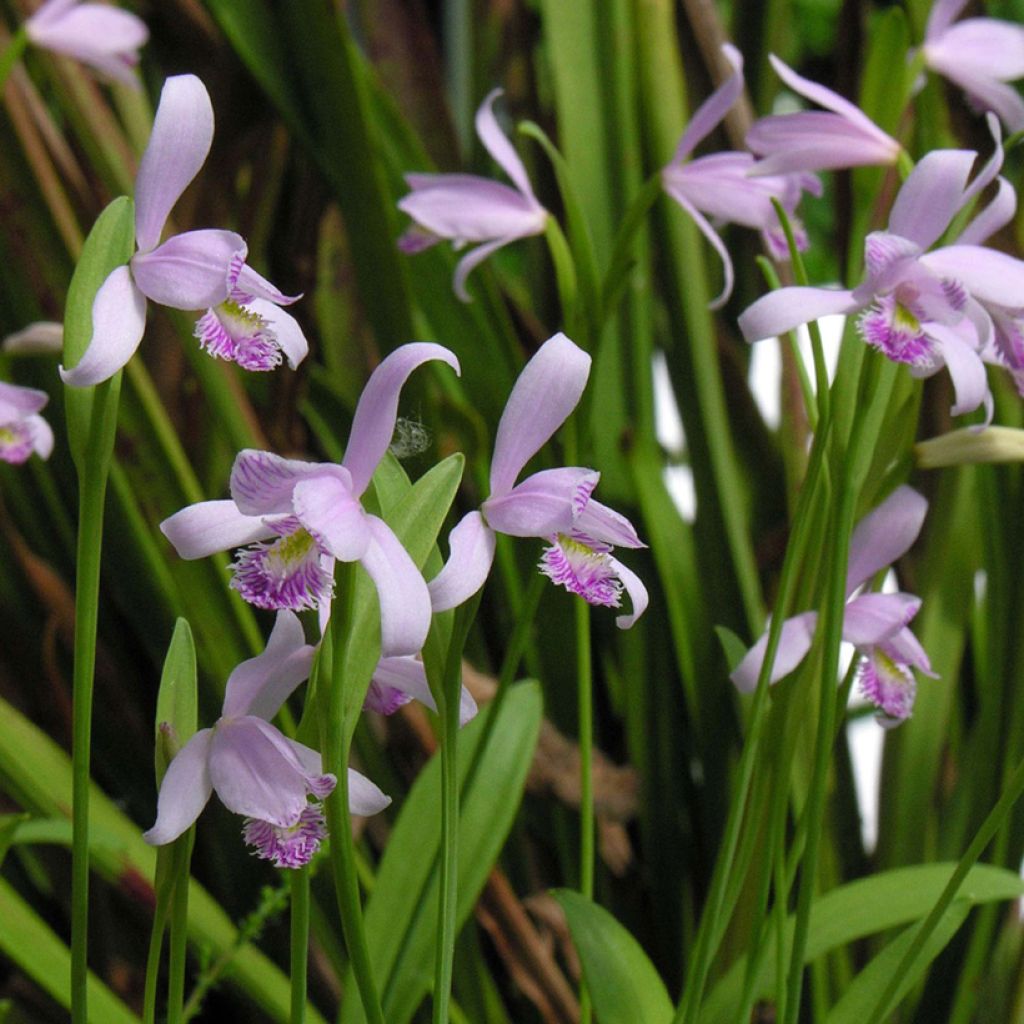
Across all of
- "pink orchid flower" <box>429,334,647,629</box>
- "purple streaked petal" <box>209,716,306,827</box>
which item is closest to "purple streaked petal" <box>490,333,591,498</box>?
"pink orchid flower" <box>429,334,647,629</box>

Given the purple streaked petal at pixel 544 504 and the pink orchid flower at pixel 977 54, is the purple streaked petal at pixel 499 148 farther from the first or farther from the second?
the purple streaked petal at pixel 544 504

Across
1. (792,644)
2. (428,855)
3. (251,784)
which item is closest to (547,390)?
(251,784)

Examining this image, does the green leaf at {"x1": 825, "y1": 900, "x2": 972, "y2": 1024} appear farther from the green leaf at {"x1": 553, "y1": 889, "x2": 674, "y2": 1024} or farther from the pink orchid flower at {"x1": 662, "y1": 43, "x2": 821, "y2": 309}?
the pink orchid flower at {"x1": 662, "y1": 43, "x2": 821, "y2": 309}

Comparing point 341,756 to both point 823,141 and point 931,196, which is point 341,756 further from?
point 823,141

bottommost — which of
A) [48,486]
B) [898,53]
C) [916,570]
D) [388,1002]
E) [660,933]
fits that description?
[660,933]

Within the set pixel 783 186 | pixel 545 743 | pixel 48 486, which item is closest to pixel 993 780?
pixel 545 743

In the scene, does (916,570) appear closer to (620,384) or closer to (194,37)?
(620,384)

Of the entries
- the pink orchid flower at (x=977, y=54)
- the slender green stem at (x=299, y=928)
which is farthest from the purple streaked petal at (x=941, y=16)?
the slender green stem at (x=299, y=928)
